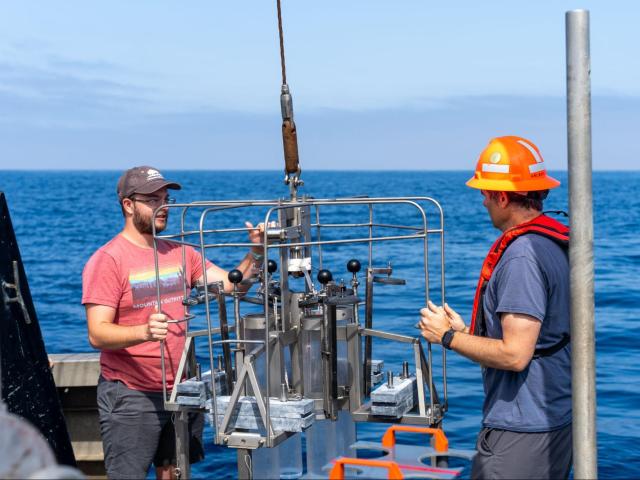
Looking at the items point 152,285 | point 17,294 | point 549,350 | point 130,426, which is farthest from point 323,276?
point 17,294

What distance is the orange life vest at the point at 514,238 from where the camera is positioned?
3.49m

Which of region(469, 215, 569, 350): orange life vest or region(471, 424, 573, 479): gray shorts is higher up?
region(469, 215, 569, 350): orange life vest

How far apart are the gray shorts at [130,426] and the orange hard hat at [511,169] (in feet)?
6.17

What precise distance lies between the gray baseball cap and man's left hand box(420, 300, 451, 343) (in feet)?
5.29

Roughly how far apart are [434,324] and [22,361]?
7.54ft

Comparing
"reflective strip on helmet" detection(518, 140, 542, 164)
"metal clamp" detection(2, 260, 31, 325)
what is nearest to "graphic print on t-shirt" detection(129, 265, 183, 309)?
"metal clamp" detection(2, 260, 31, 325)

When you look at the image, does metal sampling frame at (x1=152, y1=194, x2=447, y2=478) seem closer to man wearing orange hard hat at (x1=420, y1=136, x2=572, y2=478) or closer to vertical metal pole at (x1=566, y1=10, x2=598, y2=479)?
man wearing orange hard hat at (x1=420, y1=136, x2=572, y2=478)

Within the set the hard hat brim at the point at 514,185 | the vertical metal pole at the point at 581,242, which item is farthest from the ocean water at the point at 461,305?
the vertical metal pole at the point at 581,242

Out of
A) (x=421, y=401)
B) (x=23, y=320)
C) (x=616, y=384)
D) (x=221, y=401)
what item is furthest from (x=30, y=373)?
(x=616, y=384)

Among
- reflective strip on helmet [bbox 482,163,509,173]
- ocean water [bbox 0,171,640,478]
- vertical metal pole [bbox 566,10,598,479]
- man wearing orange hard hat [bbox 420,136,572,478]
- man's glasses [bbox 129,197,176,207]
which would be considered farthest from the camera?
ocean water [bbox 0,171,640,478]

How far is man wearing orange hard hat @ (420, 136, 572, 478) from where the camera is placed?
339 centimetres

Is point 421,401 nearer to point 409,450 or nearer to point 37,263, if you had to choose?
point 409,450

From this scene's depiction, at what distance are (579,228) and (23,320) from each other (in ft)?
10.0

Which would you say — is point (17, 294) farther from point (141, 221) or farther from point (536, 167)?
point (536, 167)
